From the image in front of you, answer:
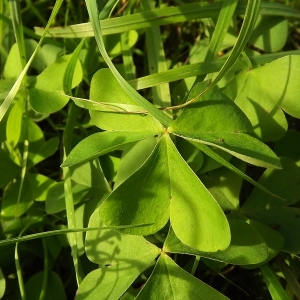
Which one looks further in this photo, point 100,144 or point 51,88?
point 51,88

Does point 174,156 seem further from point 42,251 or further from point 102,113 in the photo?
point 42,251

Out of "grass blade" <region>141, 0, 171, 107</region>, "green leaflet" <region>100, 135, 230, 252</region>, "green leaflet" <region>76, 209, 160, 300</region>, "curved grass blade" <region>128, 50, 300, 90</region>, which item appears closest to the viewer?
"green leaflet" <region>100, 135, 230, 252</region>

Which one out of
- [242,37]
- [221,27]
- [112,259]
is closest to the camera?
[242,37]

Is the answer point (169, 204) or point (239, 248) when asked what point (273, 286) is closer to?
point (239, 248)

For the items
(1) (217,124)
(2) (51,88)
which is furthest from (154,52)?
(1) (217,124)

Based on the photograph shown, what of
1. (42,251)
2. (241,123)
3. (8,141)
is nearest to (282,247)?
(241,123)

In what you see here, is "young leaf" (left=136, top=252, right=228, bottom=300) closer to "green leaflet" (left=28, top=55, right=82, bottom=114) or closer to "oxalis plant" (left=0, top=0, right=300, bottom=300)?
"oxalis plant" (left=0, top=0, right=300, bottom=300)

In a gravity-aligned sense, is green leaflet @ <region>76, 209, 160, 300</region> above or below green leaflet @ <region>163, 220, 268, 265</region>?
below

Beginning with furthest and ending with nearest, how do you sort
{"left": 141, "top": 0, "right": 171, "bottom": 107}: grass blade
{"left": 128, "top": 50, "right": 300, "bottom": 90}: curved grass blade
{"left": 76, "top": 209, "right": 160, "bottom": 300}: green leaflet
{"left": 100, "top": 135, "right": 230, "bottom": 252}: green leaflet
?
{"left": 141, "top": 0, "right": 171, "bottom": 107}: grass blade, {"left": 128, "top": 50, "right": 300, "bottom": 90}: curved grass blade, {"left": 76, "top": 209, "right": 160, "bottom": 300}: green leaflet, {"left": 100, "top": 135, "right": 230, "bottom": 252}: green leaflet

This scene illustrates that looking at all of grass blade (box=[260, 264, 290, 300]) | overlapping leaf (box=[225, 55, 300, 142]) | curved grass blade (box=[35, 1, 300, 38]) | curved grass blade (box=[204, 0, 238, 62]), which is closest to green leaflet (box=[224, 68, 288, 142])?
overlapping leaf (box=[225, 55, 300, 142])
